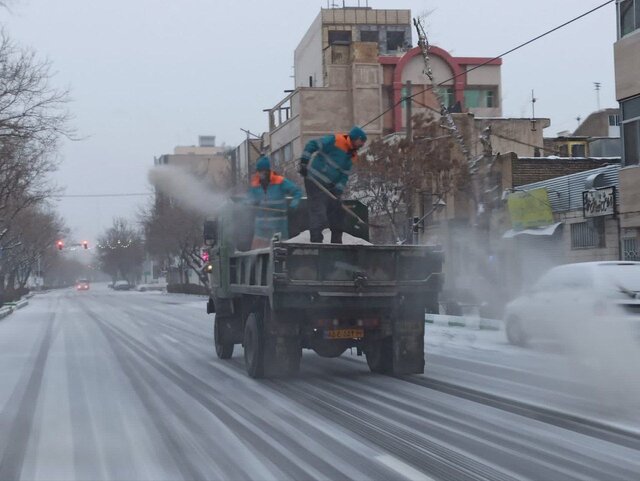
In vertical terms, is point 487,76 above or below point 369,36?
below

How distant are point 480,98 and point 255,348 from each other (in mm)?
58923

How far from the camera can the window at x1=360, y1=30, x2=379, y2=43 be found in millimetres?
75406

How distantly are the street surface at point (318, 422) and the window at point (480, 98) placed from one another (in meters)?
54.5

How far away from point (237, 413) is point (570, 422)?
3.47 m

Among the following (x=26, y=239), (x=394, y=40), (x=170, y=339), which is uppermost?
(x=394, y=40)

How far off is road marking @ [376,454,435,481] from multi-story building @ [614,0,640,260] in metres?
19.0

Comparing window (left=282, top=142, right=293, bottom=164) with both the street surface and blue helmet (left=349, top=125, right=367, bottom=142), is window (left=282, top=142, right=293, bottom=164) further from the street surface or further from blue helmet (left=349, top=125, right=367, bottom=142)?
blue helmet (left=349, top=125, right=367, bottom=142)

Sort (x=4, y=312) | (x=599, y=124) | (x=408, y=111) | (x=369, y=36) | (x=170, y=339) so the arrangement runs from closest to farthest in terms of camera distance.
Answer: (x=170, y=339) → (x=408, y=111) → (x=4, y=312) → (x=599, y=124) → (x=369, y=36)

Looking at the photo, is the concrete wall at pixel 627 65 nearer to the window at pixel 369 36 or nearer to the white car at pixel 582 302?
the white car at pixel 582 302

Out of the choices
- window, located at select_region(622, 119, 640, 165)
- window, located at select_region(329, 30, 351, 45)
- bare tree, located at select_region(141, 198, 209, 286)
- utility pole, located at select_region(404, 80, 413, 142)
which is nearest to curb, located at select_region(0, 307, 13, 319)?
bare tree, located at select_region(141, 198, 209, 286)

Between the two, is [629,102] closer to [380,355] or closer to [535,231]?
[535,231]

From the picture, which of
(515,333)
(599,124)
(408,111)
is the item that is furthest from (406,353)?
(599,124)

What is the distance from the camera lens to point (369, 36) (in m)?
76.2

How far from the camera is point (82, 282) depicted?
4535 inches
